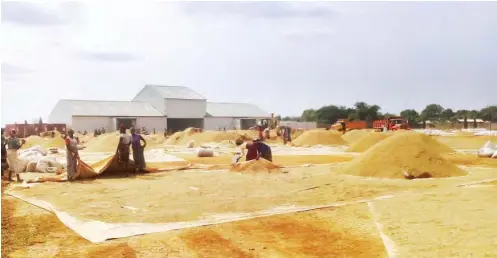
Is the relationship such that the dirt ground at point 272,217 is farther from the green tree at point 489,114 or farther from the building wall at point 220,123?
the green tree at point 489,114

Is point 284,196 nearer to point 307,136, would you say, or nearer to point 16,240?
point 16,240

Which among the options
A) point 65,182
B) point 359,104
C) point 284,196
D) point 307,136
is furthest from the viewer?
point 359,104

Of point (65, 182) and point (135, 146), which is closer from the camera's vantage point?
point (65, 182)

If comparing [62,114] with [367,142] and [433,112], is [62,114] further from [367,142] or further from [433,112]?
[433,112]

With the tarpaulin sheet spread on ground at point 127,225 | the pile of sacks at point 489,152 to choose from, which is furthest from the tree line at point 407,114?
the tarpaulin sheet spread on ground at point 127,225

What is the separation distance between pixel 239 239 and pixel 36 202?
12.3 feet

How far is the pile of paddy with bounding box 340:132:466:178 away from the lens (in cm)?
1007

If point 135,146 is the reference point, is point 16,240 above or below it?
below

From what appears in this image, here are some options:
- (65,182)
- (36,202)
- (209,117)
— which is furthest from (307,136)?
(36,202)

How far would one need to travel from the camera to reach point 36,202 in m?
7.14

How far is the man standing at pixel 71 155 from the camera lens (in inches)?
380

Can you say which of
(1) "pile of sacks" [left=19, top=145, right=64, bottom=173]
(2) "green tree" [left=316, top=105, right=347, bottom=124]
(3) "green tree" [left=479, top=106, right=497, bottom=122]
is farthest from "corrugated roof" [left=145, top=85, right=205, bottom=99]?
(1) "pile of sacks" [left=19, top=145, right=64, bottom=173]

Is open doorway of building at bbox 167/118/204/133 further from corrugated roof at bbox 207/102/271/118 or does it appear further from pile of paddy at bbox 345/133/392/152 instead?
pile of paddy at bbox 345/133/392/152

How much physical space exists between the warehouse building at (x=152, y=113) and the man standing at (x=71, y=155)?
79.3 ft
